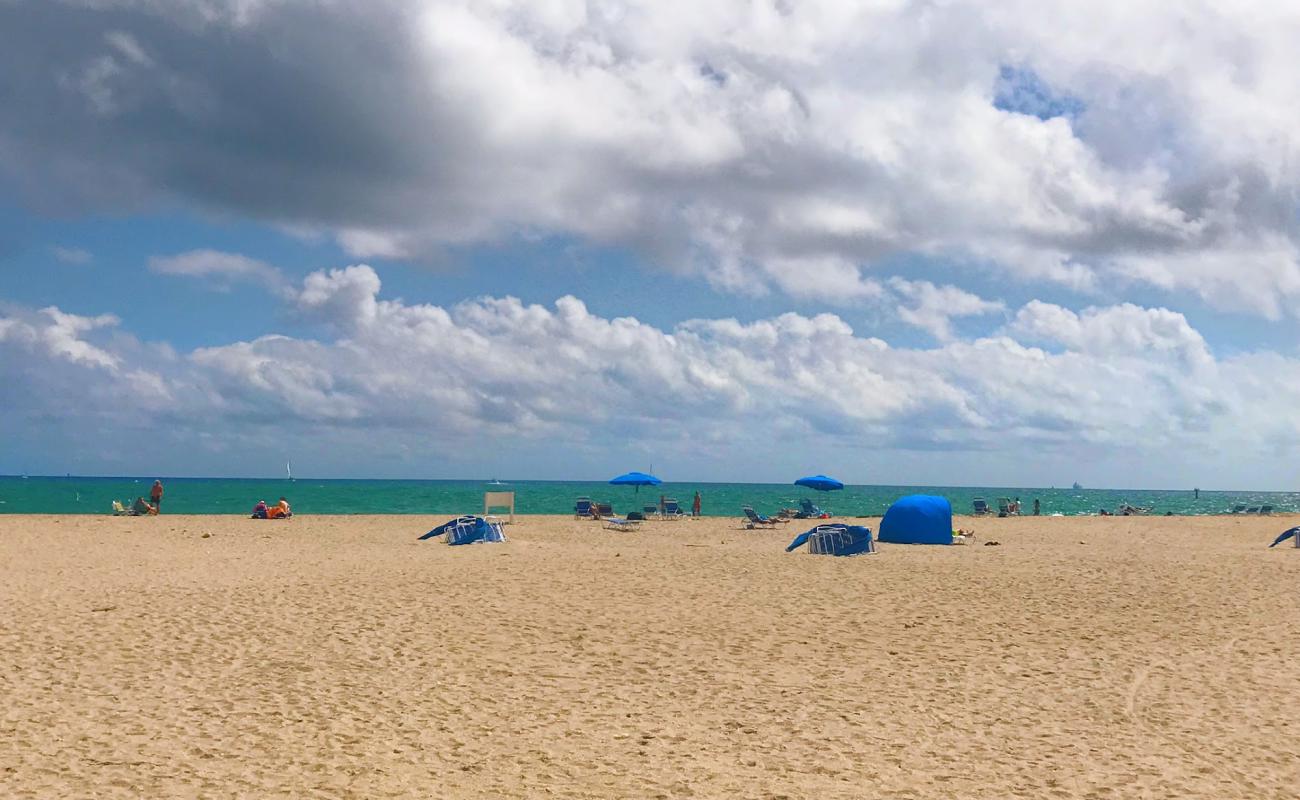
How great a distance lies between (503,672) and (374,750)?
241cm

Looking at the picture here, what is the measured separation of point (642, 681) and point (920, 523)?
634 inches

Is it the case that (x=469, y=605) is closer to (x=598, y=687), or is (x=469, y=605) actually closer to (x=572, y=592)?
(x=572, y=592)

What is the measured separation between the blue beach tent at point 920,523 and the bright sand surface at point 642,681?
612 centimetres

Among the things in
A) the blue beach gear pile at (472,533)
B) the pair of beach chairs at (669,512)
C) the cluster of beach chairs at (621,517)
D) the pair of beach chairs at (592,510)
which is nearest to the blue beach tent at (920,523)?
the cluster of beach chairs at (621,517)

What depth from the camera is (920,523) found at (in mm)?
23609

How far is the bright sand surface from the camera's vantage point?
6.56m

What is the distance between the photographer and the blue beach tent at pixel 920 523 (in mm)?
23547

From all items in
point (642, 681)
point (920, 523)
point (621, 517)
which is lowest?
point (642, 681)

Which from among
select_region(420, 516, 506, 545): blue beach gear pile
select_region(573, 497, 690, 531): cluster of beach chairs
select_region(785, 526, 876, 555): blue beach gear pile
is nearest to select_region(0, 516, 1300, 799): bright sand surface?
select_region(785, 526, 876, 555): blue beach gear pile

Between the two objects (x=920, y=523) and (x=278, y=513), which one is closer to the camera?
(x=920, y=523)

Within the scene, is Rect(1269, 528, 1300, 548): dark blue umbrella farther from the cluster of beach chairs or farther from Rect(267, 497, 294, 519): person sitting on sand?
Rect(267, 497, 294, 519): person sitting on sand

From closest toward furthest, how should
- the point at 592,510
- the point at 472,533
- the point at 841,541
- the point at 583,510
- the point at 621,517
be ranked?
the point at 841,541 → the point at 472,533 → the point at 621,517 → the point at 592,510 → the point at 583,510

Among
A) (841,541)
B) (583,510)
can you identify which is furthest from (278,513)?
(841,541)

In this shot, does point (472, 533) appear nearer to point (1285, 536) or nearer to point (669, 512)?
point (669, 512)
